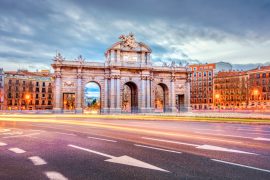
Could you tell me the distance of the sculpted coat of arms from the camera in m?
52.5

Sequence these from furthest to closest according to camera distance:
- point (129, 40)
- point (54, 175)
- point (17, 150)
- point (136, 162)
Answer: point (129, 40)
point (17, 150)
point (136, 162)
point (54, 175)

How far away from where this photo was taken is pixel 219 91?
99375 mm

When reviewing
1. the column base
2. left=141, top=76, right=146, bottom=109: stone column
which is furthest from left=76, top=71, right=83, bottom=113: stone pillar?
left=141, top=76, right=146, bottom=109: stone column

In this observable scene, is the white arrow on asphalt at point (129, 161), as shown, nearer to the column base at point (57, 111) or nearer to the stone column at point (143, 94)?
the column base at point (57, 111)

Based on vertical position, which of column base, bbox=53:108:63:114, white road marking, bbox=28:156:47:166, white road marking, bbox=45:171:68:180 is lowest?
column base, bbox=53:108:63:114

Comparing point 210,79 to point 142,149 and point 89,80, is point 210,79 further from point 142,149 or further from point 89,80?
point 142,149

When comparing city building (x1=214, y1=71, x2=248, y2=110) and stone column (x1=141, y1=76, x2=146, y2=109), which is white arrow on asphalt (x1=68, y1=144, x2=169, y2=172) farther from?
city building (x1=214, y1=71, x2=248, y2=110)

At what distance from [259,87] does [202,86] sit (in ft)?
77.9

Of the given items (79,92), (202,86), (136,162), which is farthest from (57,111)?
(202,86)

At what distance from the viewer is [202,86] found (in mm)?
102812

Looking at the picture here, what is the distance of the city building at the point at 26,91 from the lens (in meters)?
84.4

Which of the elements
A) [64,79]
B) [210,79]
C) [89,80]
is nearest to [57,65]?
[64,79]

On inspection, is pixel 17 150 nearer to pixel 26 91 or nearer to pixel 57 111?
pixel 57 111

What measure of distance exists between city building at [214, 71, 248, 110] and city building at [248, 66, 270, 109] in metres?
2.23
